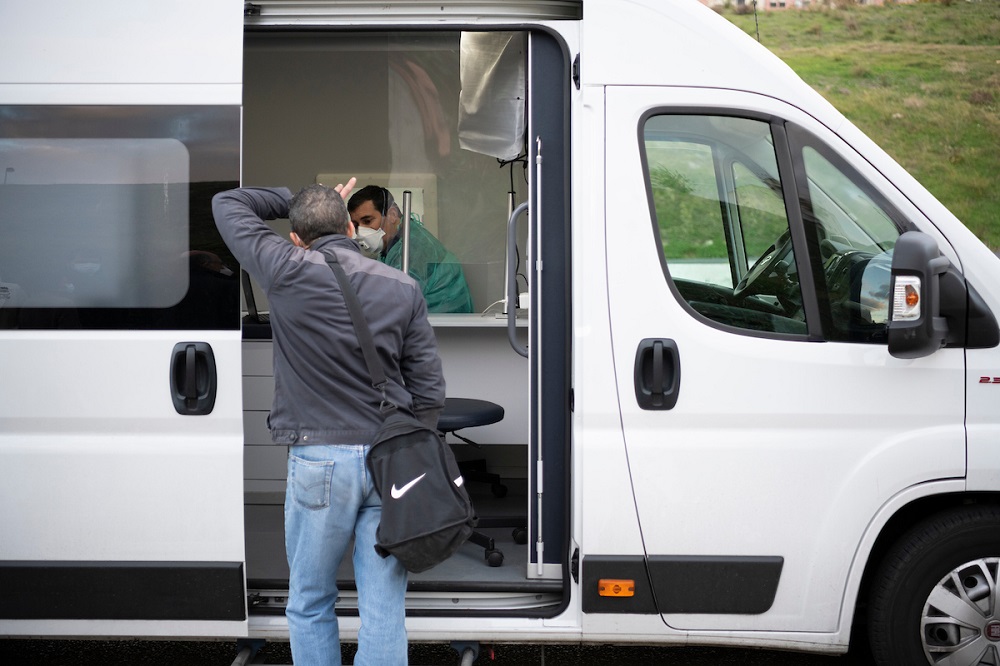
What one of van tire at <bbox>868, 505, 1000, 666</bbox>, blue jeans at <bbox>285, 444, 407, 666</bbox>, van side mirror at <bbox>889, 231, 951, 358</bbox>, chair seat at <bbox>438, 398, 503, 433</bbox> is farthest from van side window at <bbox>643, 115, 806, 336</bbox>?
chair seat at <bbox>438, 398, 503, 433</bbox>

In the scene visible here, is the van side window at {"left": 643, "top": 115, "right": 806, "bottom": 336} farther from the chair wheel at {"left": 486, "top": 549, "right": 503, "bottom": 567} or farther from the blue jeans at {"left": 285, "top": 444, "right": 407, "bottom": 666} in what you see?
the chair wheel at {"left": 486, "top": 549, "right": 503, "bottom": 567}

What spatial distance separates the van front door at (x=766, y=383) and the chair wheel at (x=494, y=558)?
896 mm

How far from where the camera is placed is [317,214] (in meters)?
2.79

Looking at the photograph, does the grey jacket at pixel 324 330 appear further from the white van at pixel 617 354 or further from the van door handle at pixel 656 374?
the van door handle at pixel 656 374

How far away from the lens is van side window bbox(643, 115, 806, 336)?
304 cm

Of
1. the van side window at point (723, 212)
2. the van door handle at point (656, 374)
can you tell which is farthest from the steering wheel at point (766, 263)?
the van door handle at point (656, 374)

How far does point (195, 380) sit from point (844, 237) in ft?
7.09

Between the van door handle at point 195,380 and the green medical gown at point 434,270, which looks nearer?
the van door handle at point 195,380

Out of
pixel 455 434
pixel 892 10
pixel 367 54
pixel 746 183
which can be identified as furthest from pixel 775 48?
pixel 746 183

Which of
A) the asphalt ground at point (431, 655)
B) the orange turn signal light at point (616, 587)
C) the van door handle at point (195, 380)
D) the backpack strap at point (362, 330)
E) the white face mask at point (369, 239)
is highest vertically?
the white face mask at point (369, 239)

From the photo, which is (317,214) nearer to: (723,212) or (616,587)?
(723,212)

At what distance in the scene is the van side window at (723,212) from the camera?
304cm

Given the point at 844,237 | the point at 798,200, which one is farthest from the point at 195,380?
the point at 844,237

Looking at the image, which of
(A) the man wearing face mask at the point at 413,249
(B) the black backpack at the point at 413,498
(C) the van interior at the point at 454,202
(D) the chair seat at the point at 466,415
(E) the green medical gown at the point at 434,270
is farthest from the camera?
(E) the green medical gown at the point at 434,270
